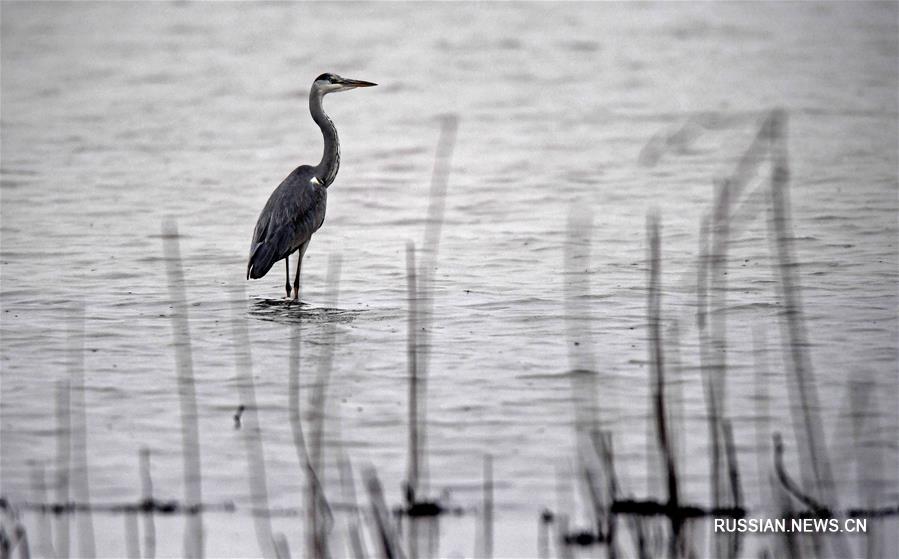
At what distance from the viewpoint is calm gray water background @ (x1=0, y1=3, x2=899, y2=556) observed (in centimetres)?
582

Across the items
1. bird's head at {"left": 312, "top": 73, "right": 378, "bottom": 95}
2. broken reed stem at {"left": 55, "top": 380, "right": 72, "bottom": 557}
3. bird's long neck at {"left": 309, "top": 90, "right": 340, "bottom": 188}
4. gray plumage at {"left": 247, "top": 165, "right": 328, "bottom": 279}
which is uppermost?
bird's head at {"left": 312, "top": 73, "right": 378, "bottom": 95}

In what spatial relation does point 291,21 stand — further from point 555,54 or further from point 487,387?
point 487,387

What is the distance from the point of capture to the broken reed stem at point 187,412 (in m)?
4.74

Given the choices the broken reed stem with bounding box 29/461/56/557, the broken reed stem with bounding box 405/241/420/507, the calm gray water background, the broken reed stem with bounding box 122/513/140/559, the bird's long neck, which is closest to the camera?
the broken reed stem with bounding box 405/241/420/507

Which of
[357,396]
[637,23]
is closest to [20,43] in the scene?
[637,23]

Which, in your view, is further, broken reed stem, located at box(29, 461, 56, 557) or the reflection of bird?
the reflection of bird

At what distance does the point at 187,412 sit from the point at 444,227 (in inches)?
215

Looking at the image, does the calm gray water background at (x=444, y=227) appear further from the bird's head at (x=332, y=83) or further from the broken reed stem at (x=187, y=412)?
the bird's head at (x=332, y=83)

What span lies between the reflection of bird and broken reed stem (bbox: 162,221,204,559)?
56 centimetres

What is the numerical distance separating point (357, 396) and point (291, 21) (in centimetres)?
1964

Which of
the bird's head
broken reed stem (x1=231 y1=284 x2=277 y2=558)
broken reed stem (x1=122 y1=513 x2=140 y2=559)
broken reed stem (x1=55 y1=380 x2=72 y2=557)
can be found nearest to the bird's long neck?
the bird's head

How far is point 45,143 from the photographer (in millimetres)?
14852

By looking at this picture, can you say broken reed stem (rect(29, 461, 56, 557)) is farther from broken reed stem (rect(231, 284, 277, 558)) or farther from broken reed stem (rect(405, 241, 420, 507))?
broken reed stem (rect(405, 241, 420, 507))

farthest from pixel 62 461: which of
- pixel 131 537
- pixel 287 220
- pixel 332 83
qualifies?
pixel 332 83
